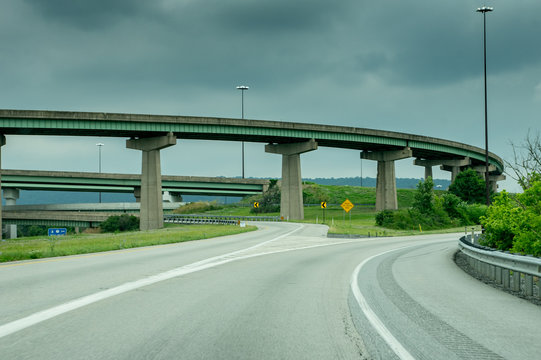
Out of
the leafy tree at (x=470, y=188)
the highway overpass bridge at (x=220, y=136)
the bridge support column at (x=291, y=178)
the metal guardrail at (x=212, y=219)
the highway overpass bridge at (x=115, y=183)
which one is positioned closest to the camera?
the highway overpass bridge at (x=220, y=136)

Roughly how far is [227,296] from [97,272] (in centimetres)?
474

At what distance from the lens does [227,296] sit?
8.52 m

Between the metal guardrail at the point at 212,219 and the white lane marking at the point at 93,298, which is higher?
the white lane marking at the point at 93,298

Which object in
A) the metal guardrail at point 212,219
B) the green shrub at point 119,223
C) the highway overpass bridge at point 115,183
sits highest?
the highway overpass bridge at point 115,183

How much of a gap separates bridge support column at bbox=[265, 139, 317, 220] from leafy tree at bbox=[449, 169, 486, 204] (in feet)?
102

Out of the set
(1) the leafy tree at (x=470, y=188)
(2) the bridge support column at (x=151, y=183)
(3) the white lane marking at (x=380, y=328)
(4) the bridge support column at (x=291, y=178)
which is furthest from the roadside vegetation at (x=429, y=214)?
(3) the white lane marking at (x=380, y=328)

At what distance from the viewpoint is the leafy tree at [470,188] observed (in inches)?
3125

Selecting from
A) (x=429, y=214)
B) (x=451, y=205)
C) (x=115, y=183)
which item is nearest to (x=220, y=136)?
(x=429, y=214)

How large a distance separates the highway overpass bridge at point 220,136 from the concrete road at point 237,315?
150 feet

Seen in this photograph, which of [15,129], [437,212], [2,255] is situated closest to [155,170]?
[15,129]

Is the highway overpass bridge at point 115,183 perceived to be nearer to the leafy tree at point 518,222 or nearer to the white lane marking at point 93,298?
the leafy tree at point 518,222

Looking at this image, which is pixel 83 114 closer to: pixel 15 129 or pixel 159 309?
pixel 15 129

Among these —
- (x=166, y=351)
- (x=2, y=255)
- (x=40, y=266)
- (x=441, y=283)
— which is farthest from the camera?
(x=2, y=255)

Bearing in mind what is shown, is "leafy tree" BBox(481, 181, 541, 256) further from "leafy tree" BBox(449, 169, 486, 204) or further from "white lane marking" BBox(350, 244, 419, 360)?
"leafy tree" BBox(449, 169, 486, 204)
